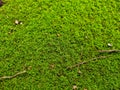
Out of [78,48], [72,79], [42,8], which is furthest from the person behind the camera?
[42,8]

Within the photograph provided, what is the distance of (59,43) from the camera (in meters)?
3.77

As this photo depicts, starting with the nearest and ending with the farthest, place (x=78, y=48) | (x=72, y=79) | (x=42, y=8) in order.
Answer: (x=72, y=79), (x=78, y=48), (x=42, y=8)

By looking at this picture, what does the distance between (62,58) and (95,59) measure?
0.53m

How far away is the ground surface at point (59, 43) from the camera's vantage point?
350 centimetres

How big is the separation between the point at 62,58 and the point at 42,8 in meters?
1.01

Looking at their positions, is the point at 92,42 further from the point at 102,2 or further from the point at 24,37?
the point at 24,37

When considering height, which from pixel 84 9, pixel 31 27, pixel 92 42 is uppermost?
pixel 84 9

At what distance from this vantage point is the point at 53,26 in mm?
3889

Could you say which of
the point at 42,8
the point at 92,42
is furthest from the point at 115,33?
the point at 42,8

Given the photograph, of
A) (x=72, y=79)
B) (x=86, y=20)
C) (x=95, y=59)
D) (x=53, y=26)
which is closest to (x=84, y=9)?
(x=86, y=20)

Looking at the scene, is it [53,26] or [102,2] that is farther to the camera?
[102,2]

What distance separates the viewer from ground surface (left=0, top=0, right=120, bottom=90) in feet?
11.5

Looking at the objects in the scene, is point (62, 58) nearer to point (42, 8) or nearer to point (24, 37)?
point (24, 37)

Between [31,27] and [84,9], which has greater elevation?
[84,9]
